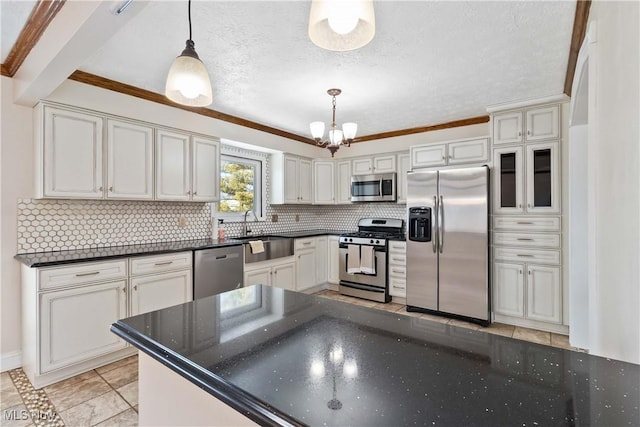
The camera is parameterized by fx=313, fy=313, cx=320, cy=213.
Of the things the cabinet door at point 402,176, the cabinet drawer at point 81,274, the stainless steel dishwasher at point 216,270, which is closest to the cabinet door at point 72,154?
the cabinet drawer at point 81,274

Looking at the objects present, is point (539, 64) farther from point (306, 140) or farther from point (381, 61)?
point (306, 140)

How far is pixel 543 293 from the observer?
3307 millimetres

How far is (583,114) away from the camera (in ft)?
8.63

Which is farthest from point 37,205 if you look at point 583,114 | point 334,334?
point 583,114

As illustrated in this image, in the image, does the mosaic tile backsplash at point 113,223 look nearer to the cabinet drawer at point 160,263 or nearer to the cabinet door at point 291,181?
the cabinet door at point 291,181

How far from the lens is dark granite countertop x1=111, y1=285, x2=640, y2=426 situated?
22.4 inches

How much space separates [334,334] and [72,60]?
2185mm

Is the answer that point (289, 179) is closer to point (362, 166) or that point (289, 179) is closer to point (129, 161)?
point (362, 166)

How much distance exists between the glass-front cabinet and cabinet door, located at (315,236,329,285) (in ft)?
8.04

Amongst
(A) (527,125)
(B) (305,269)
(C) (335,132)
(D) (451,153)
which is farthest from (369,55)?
(B) (305,269)

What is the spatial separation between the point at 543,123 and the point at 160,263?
13.4ft

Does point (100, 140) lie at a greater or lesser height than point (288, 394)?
greater

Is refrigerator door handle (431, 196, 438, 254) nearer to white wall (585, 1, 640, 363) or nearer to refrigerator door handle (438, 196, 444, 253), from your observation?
refrigerator door handle (438, 196, 444, 253)

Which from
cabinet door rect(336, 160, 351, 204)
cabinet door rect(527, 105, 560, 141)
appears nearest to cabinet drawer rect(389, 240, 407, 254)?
cabinet door rect(336, 160, 351, 204)
